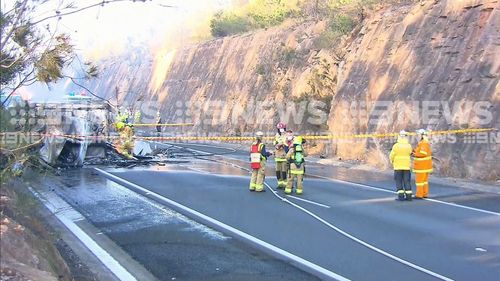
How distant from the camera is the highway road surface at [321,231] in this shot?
676 centimetres

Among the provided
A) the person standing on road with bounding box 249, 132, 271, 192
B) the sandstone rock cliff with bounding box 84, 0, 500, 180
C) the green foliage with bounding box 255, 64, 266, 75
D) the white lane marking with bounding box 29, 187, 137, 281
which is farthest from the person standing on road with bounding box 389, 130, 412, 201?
the green foliage with bounding box 255, 64, 266, 75

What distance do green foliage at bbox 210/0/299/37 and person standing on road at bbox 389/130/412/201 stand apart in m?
30.9

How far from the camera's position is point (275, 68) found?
36344 mm

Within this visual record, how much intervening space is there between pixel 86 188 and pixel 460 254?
9301mm

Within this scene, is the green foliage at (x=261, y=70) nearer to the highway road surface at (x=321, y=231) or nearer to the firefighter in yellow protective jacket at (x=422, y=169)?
the highway road surface at (x=321, y=231)

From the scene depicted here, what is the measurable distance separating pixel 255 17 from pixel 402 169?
1481 inches

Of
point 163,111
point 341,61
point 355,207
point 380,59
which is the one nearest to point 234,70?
point 163,111

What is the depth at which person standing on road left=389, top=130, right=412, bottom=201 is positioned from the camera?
39.3ft

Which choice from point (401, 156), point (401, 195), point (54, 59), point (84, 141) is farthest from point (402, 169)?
point (84, 141)

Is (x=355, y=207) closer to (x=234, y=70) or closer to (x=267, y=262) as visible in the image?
(x=267, y=262)

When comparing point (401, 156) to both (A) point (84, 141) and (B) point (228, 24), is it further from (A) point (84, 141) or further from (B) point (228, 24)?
(B) point (228, 24)

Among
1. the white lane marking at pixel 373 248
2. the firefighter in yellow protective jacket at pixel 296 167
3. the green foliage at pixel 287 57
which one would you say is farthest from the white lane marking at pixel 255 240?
the green foliage at pixel 287 57

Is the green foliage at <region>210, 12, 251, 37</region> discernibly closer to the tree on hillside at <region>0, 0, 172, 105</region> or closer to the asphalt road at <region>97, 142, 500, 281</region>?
the asphalt road at <region>97, 142, 500, 281</region>

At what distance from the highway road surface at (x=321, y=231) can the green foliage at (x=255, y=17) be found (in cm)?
3114
